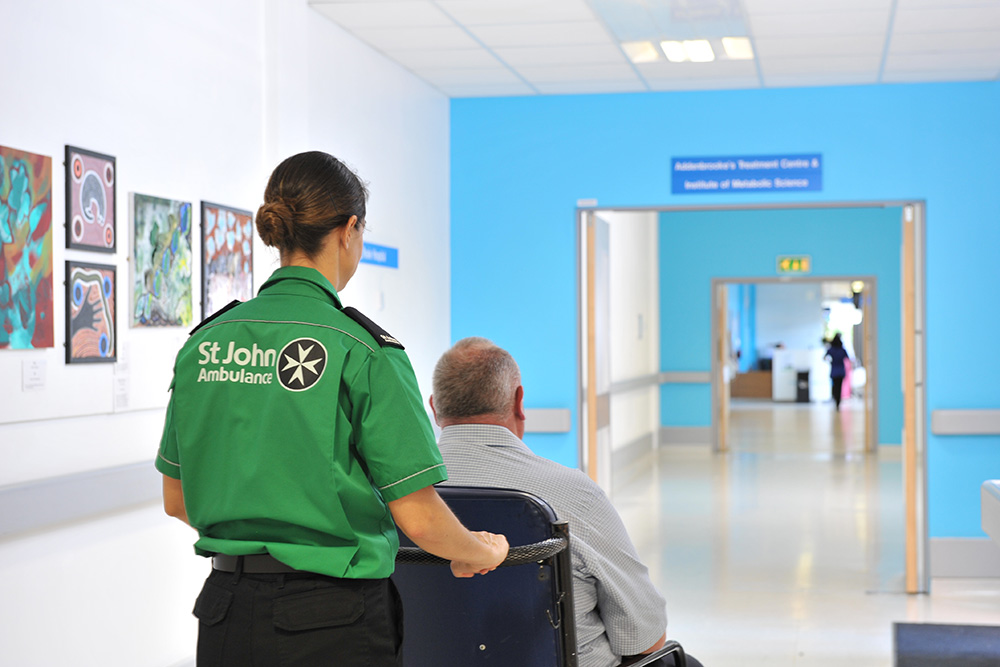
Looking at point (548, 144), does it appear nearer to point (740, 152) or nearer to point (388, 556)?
point (740, 152)

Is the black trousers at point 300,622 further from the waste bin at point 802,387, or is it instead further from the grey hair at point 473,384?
the waste bin at point 802,387

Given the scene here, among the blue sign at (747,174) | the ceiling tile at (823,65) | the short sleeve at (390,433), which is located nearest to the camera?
the short sleeve at (390,433)

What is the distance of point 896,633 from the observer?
17.2ft

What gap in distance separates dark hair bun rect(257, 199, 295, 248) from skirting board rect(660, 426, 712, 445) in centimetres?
1288

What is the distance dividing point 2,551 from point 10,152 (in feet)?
3.93

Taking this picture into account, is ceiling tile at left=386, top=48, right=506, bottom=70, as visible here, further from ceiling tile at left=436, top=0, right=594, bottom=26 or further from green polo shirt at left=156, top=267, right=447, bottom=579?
green polo shirt at left=156, top=267, right=447, bottom=579

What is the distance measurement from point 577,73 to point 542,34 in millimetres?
879

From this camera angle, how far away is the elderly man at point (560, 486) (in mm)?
2307

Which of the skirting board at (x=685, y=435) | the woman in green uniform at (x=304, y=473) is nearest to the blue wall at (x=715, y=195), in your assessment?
the woman in green uniform at (x=304, y=473)

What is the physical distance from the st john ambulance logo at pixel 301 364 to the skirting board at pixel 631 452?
9.59 meters

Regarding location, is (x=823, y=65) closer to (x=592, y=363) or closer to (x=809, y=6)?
(x=809, y=6)

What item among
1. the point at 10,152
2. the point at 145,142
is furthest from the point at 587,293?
the point at 10,152

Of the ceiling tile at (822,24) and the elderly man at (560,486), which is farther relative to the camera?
the ceiling tile at (822,24)

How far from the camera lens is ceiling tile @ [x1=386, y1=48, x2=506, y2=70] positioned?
6.02 meters
